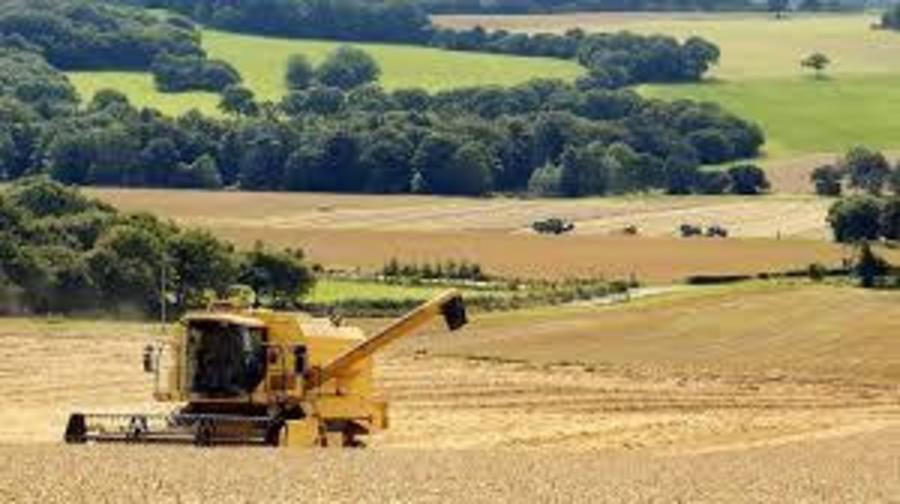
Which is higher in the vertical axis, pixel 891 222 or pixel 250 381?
pixel 891 222

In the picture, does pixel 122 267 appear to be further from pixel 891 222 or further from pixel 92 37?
pixel 92 37

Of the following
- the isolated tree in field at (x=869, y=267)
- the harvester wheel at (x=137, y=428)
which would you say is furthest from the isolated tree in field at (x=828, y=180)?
the harvester wheel at (x=137, y=428)

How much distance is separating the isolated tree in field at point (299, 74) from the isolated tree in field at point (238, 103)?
1013cm

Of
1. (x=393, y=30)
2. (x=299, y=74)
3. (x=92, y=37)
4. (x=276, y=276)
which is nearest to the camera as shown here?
(x=276, y=276)

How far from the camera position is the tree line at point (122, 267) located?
7200 cm

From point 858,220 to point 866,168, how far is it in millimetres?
34412

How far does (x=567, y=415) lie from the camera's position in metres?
46.6

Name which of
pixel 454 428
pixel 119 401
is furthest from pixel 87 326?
pixel 454 428

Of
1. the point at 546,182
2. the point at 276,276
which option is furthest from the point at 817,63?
the point at 276,276

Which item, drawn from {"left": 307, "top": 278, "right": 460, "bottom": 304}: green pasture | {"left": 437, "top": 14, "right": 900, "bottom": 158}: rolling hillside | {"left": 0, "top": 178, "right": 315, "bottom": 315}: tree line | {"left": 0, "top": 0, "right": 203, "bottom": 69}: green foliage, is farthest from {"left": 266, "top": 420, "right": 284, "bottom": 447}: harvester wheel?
{"left": 0, "top": 0, "right": 203, "bottom": 69}: green foliage

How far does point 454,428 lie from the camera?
4341cm

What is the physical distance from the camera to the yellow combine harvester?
116 ft

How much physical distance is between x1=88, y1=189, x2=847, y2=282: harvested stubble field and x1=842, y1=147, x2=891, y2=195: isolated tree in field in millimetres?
5164

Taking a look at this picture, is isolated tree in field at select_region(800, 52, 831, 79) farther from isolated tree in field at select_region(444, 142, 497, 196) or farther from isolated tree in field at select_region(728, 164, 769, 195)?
isolated tree in field at select_region(444, 142, 497, 196)
